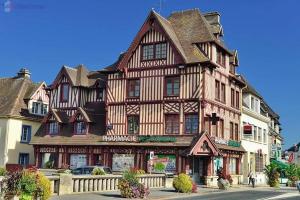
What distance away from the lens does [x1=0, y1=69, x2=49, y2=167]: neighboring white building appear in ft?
145

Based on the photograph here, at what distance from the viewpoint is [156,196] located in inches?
909

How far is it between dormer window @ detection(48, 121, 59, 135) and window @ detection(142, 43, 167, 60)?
37.0 feet

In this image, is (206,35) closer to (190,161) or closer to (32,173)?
(190,161)

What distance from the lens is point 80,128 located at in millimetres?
41719

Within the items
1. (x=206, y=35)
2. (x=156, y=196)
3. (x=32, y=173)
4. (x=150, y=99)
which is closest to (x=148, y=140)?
(x=150, y=99)

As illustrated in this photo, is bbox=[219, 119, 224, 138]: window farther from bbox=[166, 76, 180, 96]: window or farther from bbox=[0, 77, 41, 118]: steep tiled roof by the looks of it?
bbox=[0, 77, 41, 118]: steep tiled roof

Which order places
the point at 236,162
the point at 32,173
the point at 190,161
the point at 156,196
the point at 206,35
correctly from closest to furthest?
1. the point at 32,173
2. the point at 156,196
3. the point at 190,161
4. the point at 206,35
5. the point at 236,162

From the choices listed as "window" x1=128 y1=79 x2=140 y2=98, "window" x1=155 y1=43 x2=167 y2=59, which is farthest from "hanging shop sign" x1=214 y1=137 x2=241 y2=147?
"window" x1=155 y1=43 x2=167 y2=59

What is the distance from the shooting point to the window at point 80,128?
41.4 m

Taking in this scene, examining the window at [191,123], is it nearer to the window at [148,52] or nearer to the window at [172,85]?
the window at [172,85]

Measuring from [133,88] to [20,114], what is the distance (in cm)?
1334

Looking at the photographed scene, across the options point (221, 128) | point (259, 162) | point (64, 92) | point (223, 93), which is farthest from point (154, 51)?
point (259, 162)

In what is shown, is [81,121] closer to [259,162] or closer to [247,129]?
[247,129]

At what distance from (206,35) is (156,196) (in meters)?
19.0
